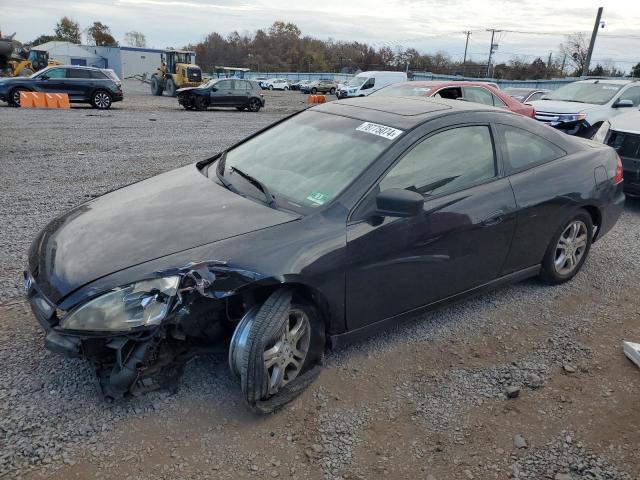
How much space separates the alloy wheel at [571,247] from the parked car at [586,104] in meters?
6.53

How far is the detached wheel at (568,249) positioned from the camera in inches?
156

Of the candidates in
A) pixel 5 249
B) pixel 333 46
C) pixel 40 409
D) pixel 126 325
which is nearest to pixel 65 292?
pixel 126 325

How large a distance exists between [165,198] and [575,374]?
A: 277 cm

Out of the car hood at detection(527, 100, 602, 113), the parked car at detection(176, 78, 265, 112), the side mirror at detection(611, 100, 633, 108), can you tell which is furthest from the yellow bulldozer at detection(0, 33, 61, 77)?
the side mirror at detection(611, 100, 633, 108)

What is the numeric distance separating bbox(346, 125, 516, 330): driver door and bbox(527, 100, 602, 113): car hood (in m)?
7.80

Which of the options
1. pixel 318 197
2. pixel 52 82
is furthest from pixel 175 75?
pixel 318 197

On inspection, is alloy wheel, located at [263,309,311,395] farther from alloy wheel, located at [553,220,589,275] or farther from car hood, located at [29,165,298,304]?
alloy wheel, located at [553,220,589,275]

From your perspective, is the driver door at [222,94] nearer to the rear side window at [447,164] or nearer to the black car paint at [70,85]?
the black car paint at [70,85]

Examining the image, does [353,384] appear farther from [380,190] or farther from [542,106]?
[542,106]

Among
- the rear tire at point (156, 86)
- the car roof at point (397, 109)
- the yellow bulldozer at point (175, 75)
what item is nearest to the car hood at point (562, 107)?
the car roof at point (397, 109)

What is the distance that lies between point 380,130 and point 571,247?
211 cm

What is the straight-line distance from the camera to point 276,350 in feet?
8.40

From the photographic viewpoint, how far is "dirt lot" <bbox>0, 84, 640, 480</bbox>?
7.47 feet

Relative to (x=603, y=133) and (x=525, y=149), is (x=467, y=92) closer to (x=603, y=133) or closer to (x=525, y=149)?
(x=603, y=133)
